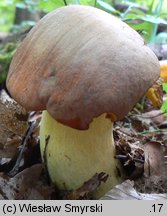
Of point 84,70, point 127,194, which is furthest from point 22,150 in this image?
point 84,70

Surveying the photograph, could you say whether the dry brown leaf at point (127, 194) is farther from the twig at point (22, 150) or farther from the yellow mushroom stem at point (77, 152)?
the twig at point (22, 150)

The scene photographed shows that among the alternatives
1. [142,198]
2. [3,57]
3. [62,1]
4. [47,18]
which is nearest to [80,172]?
[142,198]

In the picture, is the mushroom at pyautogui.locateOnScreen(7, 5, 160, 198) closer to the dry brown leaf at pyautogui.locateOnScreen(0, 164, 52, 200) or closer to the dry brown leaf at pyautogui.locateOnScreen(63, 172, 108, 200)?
the dry brown leaf at pyautogui.locateOnScreen(63, 172, 108, 200)

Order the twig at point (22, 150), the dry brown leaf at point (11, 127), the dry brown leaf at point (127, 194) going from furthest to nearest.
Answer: the dry brown leaf at point (11, 127), the twig at point (22, 150), the dry brown leaf at point (127, 194)

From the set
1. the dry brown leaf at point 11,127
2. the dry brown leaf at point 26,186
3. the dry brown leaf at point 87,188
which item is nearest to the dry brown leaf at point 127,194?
the dry brown leaf at point 87,188

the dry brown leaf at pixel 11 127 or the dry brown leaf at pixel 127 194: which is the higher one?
the dry brown leaf at pixel 127 194

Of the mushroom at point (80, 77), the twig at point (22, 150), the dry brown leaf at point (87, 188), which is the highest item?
the mushroom at point (80, 77)

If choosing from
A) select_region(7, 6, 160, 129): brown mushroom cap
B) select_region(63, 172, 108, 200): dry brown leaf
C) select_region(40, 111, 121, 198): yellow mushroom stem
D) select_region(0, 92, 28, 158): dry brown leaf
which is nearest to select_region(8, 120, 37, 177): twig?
select_region(0, 92, 28, 158): dry brown leaf

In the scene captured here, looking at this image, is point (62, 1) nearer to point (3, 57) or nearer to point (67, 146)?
point (3, 57)
